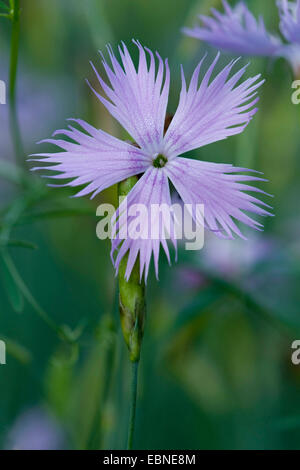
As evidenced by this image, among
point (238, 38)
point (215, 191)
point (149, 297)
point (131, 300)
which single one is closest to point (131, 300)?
point (131, 300)

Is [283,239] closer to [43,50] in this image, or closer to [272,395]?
[272,395]

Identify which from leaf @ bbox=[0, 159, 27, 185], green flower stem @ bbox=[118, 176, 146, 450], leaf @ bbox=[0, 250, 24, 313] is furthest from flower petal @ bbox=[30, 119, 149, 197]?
leaf @ bbox=[0, 159, 27, 185]

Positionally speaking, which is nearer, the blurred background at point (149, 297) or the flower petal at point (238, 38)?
the flower petal at point (238, 38)

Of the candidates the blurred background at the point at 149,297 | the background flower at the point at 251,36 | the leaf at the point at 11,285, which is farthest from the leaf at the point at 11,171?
the background flower at the point at 251,36

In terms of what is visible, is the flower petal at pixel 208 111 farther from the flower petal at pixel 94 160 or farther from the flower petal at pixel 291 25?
the flower petal at pixel 291 25

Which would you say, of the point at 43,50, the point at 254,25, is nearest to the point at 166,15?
the point at 43,50

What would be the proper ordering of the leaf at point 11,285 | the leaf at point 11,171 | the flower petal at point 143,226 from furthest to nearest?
the leaf at point 11,171, the leaf at point 11,285, the flower petal at point 143,226

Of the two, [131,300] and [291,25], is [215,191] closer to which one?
[131,300]
